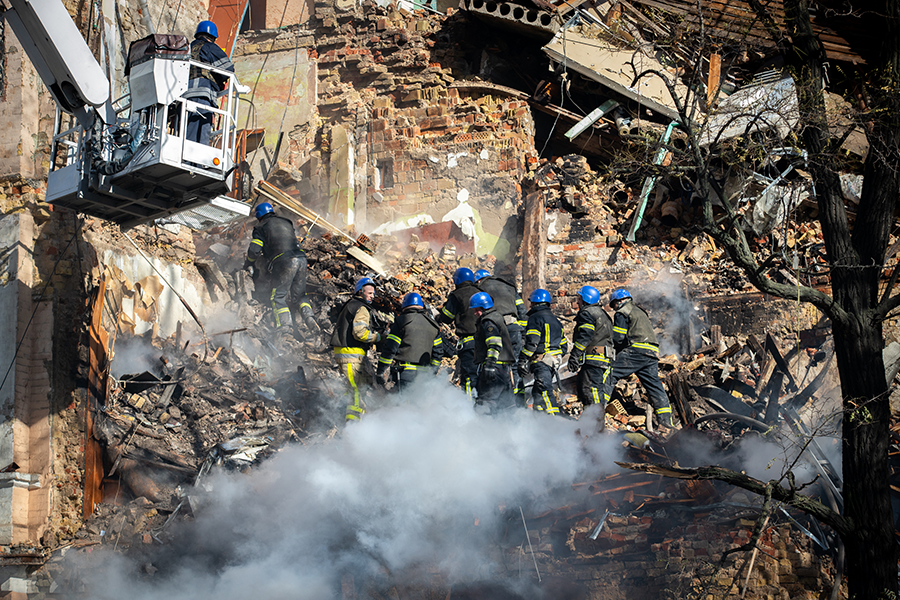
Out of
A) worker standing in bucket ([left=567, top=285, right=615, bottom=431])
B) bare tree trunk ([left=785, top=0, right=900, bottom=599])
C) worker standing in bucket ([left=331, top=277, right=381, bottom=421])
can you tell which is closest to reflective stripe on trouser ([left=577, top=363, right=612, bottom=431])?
worker standing in bucket ([left=567, top=285, right=615, bottom=431])

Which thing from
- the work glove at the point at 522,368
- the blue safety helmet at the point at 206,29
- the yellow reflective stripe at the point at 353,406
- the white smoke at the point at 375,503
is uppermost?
the blue safety helmet at the point at 206,29

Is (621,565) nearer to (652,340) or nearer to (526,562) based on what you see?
(526,562)

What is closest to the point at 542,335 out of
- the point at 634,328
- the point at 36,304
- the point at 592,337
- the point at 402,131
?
the point at 592,337

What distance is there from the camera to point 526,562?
744 cm

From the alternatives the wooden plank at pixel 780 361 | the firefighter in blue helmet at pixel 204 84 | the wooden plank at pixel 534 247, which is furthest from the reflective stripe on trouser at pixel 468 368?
the firefighter in blue helmet at pixel 204 84

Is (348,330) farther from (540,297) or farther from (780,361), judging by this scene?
(780,361)

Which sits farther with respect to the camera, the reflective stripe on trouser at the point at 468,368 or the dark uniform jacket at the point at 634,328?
the dark uniform jacket at the point at 634,328

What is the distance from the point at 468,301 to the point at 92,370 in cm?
429

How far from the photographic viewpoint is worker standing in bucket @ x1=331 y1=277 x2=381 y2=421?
9094 millimetres

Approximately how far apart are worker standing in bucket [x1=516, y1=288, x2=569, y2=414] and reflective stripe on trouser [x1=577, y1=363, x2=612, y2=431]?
0.34 metres

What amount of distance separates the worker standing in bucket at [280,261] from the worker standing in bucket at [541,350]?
336cm

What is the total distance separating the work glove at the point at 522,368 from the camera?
30.5ft

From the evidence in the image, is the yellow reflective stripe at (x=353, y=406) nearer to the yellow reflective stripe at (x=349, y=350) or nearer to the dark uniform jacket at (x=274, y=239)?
the yellow reflective stripe at (x=349, y=350)

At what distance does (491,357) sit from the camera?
8.46 m
